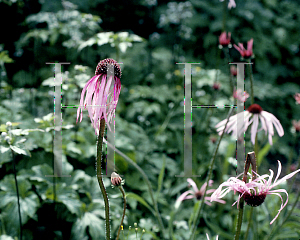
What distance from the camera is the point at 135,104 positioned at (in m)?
1.67

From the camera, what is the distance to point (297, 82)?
2.75m

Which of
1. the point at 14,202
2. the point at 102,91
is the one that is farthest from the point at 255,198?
the point at 14,202

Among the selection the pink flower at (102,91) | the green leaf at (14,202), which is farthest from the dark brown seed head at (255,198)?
the green leaf at (14,202)

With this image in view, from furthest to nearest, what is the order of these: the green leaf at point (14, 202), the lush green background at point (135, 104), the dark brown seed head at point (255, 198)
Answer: the lush green background at point (135, 104)
the green leaf at point (14, 202)
the dark brown seed head at point (255, 198)

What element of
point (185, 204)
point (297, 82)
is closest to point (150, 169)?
point (185, 204)

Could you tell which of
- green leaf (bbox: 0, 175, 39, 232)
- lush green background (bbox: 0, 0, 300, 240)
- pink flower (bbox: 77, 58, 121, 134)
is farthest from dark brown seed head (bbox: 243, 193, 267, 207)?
green leaf (bbox: 0, 175, 39, 232)

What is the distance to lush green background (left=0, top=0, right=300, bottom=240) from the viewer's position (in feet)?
3.18

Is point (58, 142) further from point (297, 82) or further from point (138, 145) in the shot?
point (297, 82)

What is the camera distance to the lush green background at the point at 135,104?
3.18 ft

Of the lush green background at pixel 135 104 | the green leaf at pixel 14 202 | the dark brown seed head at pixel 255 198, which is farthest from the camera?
the lush green background at pixel 135 104

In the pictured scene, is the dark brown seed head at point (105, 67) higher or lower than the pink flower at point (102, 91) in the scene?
higher

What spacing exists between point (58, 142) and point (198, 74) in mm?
1179

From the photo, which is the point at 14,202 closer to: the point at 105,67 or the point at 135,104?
the point at 105,67

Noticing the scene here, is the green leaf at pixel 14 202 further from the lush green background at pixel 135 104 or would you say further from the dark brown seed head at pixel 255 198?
the dark brown seed head at pixel 255 198
